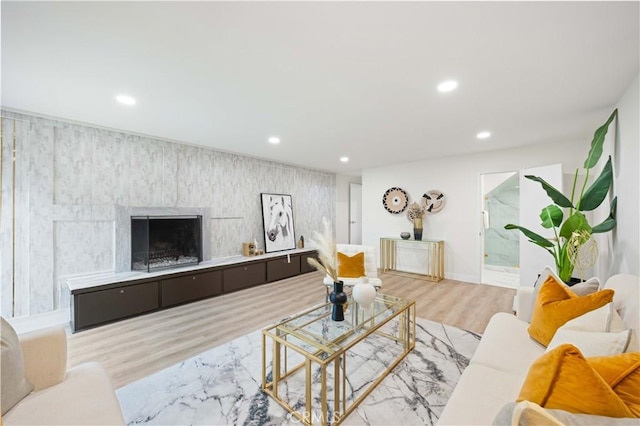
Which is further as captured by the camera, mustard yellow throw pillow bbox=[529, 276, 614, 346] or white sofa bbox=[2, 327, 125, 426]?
mustard yellow throw pillow bbox=[529, 276, 614, 346]

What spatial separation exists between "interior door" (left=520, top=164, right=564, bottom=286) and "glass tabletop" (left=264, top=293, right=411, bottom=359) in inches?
107

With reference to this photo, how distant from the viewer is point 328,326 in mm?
1967

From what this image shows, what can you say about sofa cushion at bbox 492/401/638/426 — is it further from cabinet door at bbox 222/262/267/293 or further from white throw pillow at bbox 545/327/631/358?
cabinet door at bbox 222/262/267/293

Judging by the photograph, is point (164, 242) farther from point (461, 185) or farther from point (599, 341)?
point (461, 185)

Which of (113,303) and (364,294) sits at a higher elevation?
(364,294)

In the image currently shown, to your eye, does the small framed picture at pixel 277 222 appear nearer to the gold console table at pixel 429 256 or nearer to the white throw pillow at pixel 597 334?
the gold console table at pixel 429 256

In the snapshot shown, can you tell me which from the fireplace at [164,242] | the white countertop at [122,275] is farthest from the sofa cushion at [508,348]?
the fireplace at [164,242]

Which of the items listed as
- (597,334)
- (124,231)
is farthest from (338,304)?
(124,231)

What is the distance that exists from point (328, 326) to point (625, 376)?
152cm

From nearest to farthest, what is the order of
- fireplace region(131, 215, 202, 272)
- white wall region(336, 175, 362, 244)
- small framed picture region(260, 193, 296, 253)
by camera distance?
fireplace region(131, 215, 202, 272) < small framed picture region(260, 193, 296, 253) < white wall region(336, 175, 362, 244)

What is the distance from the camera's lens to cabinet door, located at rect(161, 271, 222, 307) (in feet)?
11.0

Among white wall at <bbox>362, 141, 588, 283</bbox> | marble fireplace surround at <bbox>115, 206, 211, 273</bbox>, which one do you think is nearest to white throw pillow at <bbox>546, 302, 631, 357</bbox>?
white wall at <bbox>362, 141, 588, 283</bbox>

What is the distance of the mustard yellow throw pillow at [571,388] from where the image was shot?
2.40ft

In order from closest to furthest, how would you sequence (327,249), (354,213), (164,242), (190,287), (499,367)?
(499,367) < (327,249) < (190,287) < (164,242) < (354,213)
